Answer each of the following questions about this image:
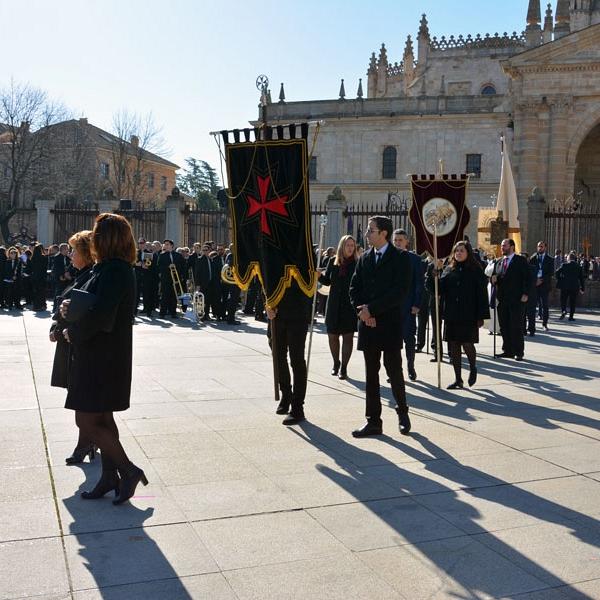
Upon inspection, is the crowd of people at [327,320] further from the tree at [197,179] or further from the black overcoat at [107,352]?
the tree at [197,179]

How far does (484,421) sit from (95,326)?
4.42 meters

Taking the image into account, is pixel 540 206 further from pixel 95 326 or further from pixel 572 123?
pixel 95 326

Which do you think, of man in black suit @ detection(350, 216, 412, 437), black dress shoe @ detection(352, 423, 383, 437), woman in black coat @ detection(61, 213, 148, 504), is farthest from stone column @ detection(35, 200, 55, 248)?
woman in black coat @ detection(61, 213, 148, 504)

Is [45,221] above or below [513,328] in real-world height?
above

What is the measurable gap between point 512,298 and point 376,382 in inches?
239

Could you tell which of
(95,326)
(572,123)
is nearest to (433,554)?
(95,326)

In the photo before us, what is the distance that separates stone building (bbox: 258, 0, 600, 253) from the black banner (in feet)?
59.3

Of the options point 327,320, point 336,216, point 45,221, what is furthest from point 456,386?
point 45,221

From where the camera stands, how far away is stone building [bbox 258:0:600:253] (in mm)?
37062

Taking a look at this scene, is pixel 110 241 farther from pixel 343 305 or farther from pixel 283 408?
pixel 343 305

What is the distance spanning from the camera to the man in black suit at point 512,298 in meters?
12.2

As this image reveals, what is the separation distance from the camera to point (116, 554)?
13.5 ft

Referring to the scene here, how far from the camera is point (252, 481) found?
17.7 feet

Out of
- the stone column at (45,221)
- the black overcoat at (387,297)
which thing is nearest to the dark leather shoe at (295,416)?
the black overcoat at (387,297)
